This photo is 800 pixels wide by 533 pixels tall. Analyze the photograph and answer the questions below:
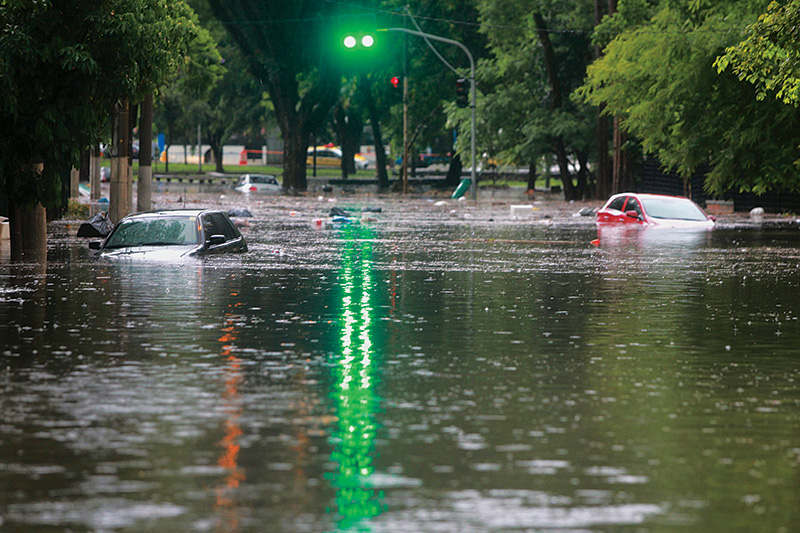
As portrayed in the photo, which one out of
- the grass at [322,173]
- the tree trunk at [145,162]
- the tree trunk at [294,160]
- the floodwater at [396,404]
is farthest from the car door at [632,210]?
the grass at [322,173]

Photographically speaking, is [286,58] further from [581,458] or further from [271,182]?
[581,458]

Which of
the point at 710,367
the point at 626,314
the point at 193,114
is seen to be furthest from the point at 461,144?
the point at 710,367

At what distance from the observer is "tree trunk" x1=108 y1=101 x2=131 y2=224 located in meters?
34.8

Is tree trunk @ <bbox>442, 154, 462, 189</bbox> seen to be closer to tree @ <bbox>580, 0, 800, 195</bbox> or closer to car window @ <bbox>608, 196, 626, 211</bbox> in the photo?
tree @ <bbox>580, 0, 800, 195</bbox>

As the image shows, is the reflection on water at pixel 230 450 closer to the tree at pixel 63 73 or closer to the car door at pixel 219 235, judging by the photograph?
the tree at pixel 63 73

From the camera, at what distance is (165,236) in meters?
23.5

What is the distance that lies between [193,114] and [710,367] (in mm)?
101110

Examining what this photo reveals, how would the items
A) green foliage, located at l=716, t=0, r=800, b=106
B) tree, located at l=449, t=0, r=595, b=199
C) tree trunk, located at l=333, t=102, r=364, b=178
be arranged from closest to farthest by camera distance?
green foliage, located at l=716, t=0, r=800, b=106 < tree, located at l=449, t=0, r=595, b=199 < tree trunk, located at l=333, t=102, r=364, b=178

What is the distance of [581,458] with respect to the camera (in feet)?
26.9

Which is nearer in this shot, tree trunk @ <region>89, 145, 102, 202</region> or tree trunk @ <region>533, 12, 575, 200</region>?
tree trunk @ <region>89, 145, 102, 202</region>

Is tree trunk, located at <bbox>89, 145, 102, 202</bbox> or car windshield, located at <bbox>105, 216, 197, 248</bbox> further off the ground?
tree trunk, located at <bbox>89, 145, 102, 202</bbox>

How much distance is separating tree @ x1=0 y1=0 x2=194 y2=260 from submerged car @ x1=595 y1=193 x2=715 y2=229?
17.2m

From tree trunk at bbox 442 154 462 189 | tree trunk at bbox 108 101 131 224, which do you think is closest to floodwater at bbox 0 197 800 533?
A: tree trunk at bbox 108 101 131 224

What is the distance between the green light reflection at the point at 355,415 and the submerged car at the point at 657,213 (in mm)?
18962
